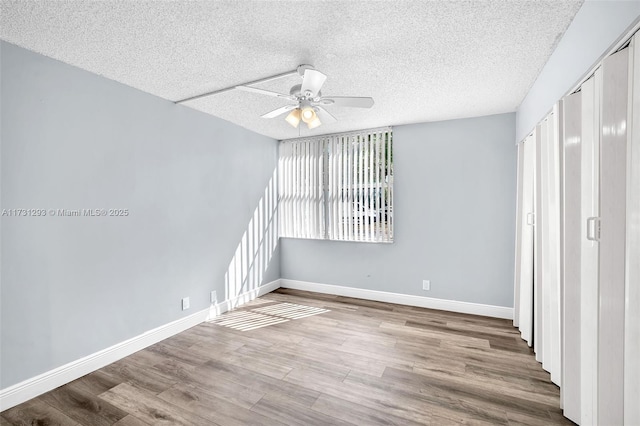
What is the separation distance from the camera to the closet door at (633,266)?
46.7 inches

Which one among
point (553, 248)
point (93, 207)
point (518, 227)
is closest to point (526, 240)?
point (518, 227)

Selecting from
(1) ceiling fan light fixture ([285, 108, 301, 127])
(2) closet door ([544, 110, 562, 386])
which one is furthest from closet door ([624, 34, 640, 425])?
(1) ceiling fan light fixture ([285, 108, 301, 127])

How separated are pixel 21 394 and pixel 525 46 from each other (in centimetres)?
441

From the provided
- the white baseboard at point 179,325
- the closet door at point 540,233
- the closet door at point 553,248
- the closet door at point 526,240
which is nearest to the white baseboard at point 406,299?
the white baseboard at point 179,325

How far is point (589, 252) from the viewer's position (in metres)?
1.59

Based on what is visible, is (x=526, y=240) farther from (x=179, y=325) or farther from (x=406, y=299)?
(x=179, y=325)

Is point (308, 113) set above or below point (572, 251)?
above

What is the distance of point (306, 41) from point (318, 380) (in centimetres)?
257

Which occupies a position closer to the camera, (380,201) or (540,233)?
(540,233)

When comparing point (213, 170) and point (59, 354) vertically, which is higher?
point (213, 170)

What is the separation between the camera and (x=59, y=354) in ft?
7.43

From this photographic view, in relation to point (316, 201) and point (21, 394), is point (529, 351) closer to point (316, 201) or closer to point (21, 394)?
point (316, 201)

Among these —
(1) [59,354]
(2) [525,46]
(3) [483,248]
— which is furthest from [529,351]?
(1) [59,354]

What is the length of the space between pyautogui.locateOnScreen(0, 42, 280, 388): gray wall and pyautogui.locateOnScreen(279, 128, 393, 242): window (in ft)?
4.66
